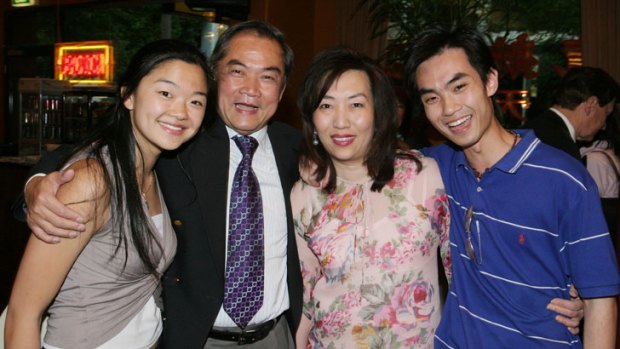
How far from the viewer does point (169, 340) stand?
1.91 m

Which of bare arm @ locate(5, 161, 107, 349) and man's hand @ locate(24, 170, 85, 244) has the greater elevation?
man's hand @ locate(24, 170, 85, 244)

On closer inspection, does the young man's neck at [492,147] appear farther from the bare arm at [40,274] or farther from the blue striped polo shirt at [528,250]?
the bare arm at [40,274]

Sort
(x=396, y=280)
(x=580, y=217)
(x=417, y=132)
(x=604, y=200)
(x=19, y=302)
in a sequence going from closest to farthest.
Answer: (x=19, y=302) < (x=580, y=217) < (x=396, y=280) < (x=604, y=200) < (x=417, y=132)

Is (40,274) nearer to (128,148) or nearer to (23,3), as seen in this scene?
(128,148)

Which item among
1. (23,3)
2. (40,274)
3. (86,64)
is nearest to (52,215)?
(40,274)

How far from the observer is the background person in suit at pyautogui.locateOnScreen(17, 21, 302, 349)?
1896 mm

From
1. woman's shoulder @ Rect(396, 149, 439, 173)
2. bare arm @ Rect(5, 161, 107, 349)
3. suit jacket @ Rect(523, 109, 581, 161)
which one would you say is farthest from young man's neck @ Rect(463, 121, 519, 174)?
suit jacket @ Rect(523, 109, 581, 161)

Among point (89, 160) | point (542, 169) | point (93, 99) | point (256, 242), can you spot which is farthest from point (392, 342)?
point (93, 99)

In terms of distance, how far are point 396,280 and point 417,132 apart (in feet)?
8.95

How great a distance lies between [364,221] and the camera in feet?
6.14

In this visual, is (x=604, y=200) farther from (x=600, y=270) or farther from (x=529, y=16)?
(x=529, y=16)

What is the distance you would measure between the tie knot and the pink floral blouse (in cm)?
34

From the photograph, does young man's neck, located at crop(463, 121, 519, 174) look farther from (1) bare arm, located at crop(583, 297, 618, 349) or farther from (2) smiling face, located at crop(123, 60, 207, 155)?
(2) smiling face, located at crop(123, 60, 207, 155)

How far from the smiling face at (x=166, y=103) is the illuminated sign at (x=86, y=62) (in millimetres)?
8090
